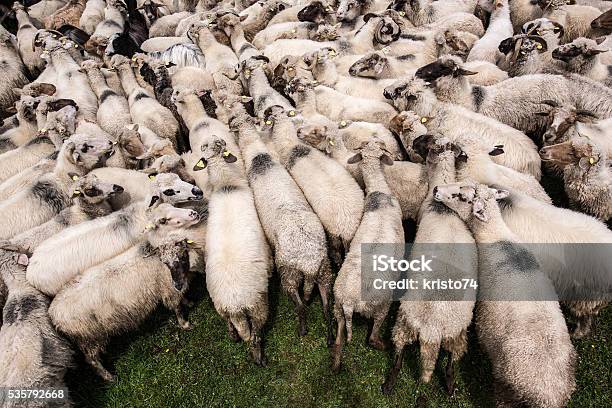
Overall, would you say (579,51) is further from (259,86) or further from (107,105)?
(107,105)

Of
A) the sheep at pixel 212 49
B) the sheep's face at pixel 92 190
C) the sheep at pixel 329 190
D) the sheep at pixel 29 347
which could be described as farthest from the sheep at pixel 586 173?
the sheep at pixel 29 347

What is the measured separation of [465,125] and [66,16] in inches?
423

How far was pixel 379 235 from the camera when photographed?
489 centimetres

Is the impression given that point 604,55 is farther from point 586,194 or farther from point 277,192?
point 277,192

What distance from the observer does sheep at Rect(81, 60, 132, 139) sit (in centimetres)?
763

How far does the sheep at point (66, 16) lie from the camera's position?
38.3 feet

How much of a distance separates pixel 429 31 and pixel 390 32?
755 mm

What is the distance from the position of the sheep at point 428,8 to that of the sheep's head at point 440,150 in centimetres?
473

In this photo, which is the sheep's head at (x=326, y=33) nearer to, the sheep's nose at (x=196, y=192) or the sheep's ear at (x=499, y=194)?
the sheep's nose at (x=196, y=192)

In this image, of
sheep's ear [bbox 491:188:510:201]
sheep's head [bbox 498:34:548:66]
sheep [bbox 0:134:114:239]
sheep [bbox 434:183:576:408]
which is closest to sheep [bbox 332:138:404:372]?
sheep [bbox 434:183:576:408]

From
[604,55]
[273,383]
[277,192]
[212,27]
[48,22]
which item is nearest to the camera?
[273,383]

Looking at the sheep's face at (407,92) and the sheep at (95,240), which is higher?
the sheep's face at (407,92)

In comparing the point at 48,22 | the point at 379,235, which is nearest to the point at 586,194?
the point at 379,235

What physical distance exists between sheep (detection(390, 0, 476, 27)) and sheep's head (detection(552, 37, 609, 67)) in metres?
3.01
